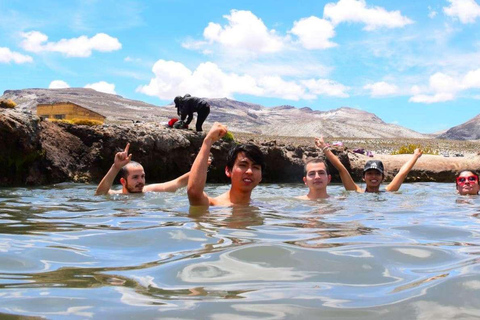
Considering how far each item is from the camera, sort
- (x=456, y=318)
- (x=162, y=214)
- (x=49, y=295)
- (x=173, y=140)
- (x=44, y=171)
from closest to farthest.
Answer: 1. (x=456, y=318)
2. (x=49, y=295)
3. (x=162, y=214)
4. (x=44, y=171)
5. (x=173, y=140)

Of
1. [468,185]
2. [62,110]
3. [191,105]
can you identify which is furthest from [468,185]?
[62,110]

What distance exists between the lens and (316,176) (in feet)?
23.3

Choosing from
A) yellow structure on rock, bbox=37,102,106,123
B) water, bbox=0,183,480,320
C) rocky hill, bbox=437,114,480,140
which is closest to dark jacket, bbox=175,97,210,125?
water, bbox=0,183,480,320

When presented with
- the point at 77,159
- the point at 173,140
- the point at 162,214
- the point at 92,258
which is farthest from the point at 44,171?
the point at 92,258

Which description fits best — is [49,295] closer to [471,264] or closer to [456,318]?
[456,318]

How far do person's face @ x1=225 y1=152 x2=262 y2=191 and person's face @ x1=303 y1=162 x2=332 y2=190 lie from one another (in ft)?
6.48

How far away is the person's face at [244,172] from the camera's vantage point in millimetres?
5117

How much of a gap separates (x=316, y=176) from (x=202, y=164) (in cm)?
299

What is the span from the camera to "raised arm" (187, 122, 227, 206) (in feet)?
14.6

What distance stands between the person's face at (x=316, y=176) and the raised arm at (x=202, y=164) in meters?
2.52

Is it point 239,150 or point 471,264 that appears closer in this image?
point 471,264

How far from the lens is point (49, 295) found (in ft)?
6.70

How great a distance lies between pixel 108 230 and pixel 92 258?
3.27ft

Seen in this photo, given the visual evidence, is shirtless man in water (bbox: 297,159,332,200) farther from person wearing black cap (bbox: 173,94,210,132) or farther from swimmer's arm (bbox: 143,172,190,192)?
person wearing black cap (bbox: 173,94,210,132)
